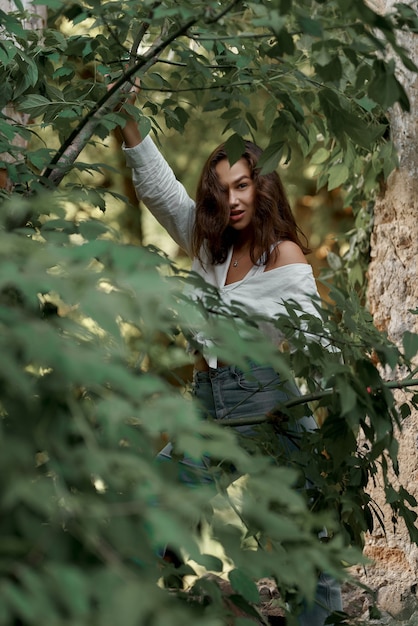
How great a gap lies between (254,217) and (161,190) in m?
0.28

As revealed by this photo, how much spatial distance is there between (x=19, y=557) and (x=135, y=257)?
32 cm

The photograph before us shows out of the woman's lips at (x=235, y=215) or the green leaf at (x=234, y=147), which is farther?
the woman's lips at (x=235, y=215)

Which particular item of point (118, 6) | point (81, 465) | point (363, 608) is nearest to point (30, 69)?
point (118, 6)

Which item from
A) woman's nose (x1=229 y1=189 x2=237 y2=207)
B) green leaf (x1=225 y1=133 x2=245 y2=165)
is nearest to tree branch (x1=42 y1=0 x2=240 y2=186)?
green leaf (x1=225 y1=133 x2=245 y2=165)

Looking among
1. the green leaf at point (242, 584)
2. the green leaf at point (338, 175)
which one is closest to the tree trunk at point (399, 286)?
the green leaf at point (338, 175)

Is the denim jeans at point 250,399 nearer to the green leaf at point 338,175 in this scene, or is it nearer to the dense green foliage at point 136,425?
the dense green foliage at point 136,425

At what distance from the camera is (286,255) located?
2.47 meters

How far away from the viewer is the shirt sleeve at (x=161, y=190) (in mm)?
2479

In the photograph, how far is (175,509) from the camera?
83 cm

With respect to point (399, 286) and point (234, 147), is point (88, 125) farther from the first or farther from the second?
point (399, 286)

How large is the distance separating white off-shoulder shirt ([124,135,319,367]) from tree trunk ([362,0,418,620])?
723 mm

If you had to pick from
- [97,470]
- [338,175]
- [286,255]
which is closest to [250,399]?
[286,255]

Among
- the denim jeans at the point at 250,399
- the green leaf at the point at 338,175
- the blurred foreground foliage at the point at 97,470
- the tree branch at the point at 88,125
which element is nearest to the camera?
the blurred foreground foliage at the point at 97,470

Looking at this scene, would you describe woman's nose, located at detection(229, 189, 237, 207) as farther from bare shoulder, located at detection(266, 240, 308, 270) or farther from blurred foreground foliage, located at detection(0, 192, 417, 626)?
blurred foreground foliage, located at detection(0, 192, 417, 626)
